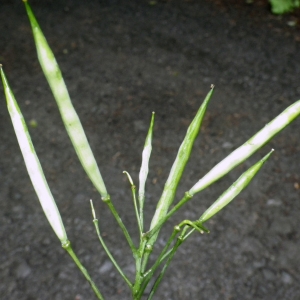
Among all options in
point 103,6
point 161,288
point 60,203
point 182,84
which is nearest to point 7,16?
point 103,6

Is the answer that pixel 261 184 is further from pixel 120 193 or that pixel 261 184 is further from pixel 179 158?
pixel 179 158

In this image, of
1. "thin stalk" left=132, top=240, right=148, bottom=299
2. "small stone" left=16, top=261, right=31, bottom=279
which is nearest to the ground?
"small stone" left=16, top=261, right=31, bottom=279

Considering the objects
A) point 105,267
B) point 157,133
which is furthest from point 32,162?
point 157,133

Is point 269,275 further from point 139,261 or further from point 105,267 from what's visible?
point 139,261

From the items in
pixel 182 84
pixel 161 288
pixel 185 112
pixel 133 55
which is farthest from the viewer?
pixel 133 55

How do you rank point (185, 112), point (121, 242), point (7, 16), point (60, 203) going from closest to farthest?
point (121, 242)
point (60, 203)
point (185, 112)
point (7, 16)

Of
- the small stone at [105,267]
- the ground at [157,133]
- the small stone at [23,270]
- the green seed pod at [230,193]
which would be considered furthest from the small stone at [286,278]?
the green seed pod at [230,193]

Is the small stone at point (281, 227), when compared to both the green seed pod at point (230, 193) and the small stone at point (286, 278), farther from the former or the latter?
the green seed pod at point (230, 193)
